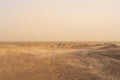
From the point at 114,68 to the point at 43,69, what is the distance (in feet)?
10.1

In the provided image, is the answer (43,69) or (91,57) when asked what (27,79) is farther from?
(91,57)

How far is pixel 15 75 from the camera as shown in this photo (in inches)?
395

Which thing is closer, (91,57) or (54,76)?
(54,76)

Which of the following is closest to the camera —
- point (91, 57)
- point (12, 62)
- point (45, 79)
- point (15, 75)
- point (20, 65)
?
point (45, 79)

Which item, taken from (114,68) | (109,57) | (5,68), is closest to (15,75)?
(5,68)

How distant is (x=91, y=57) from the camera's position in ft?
44.2

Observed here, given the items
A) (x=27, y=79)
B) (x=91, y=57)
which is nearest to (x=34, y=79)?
(x=27, y=79)

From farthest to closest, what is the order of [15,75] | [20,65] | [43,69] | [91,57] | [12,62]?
[91,57], [12,62], [20,65], [43,69], [15,75]

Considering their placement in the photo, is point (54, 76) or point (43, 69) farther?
point (43, 69)

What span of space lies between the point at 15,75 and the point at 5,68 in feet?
4.92

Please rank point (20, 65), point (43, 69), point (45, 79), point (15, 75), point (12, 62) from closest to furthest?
point (45, 79) < point (15, 75) < point (43, 69) < point (20, 65) < point (12, 62)

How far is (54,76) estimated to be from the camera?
9.69 meters

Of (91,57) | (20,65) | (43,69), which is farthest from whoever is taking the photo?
(91,57)

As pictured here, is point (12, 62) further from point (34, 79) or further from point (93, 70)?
point (93, 70)
